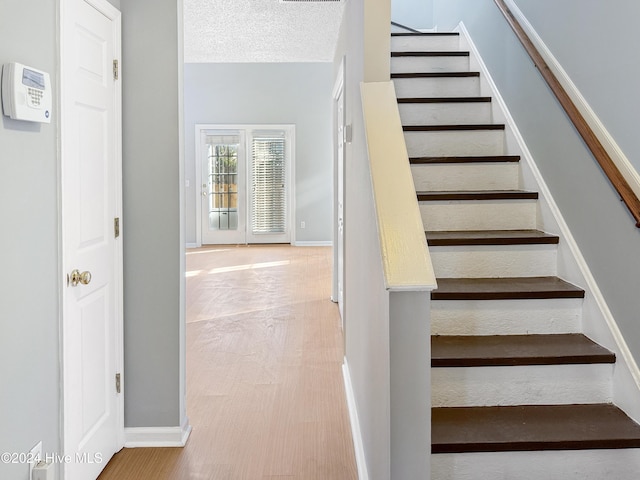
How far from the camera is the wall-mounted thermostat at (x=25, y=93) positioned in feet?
5.27

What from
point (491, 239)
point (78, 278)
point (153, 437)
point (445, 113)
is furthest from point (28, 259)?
point (445, 113)

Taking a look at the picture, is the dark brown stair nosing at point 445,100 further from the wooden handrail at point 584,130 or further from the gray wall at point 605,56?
the gray wall at point 605,56

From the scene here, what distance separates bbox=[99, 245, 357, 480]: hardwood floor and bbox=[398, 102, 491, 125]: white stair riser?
1.75 meters

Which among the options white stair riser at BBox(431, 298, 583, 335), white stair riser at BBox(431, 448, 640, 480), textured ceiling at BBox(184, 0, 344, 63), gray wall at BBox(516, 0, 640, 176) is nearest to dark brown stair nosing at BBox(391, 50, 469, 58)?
textured ceiling at BBox(184, 0, 344, 63)

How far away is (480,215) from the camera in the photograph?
3070mm

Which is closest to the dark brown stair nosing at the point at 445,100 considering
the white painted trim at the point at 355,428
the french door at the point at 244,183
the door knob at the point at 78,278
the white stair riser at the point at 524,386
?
the white painted trim at the point at 355,428

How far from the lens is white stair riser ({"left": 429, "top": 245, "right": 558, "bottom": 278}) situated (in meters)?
2.78

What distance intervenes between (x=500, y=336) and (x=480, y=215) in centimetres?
79

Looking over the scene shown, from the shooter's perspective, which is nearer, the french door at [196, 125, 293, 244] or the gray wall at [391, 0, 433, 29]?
the gray wall at [391, 0, 433, 29]

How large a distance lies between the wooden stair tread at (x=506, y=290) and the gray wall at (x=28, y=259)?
58.6 inches

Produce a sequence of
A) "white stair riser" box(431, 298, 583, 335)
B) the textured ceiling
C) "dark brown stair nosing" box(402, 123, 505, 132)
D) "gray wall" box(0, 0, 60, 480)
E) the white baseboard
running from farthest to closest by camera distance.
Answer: the textured ceiling < "dark brown stair nosing" box(402, 123, 505, 132) < the white baseboard < "white stair riser" box(431, 298, 583, 335) < "gray wall" box(0, 0, 60, 480)

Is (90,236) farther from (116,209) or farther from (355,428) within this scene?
(355,428)

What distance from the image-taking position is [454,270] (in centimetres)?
279

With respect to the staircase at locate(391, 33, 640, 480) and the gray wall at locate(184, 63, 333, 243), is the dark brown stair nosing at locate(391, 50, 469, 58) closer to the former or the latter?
the staircase at locate(391, 33, 640, 480)
